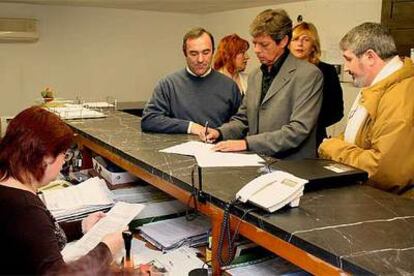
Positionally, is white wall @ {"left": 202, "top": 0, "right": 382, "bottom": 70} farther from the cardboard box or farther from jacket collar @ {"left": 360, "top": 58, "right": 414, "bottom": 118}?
the cardboard box

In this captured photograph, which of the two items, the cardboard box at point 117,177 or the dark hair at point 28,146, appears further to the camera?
the cardboard box at point 117,177

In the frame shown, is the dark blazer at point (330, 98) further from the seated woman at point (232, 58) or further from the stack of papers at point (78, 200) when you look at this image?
the stack of papers at point (78, 200)

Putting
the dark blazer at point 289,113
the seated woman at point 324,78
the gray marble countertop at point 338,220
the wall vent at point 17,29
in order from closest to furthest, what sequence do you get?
the gray marble countertop at point 338,220, the dark blazer at point 289,113, the seated woman at point 324,78, the wall vent at point 17,29

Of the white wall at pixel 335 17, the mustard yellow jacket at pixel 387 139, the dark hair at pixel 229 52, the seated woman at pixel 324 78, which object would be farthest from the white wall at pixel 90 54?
the mustard yellow jacket at pixel 387 139

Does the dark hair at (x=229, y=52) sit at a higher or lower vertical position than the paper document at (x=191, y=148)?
higher

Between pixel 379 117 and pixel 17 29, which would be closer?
pixel 379 117

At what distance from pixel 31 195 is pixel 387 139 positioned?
1.10m

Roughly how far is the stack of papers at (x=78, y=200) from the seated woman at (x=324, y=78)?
1.29 metres

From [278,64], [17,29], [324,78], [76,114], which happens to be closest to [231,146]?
[278,64]

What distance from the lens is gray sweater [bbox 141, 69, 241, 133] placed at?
2457 millimetres

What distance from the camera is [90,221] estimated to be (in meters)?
1.65

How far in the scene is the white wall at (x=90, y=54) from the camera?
17.7 ft

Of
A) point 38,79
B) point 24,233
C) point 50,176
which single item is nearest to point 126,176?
point 50,176

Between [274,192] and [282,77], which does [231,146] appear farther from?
[274,192]
